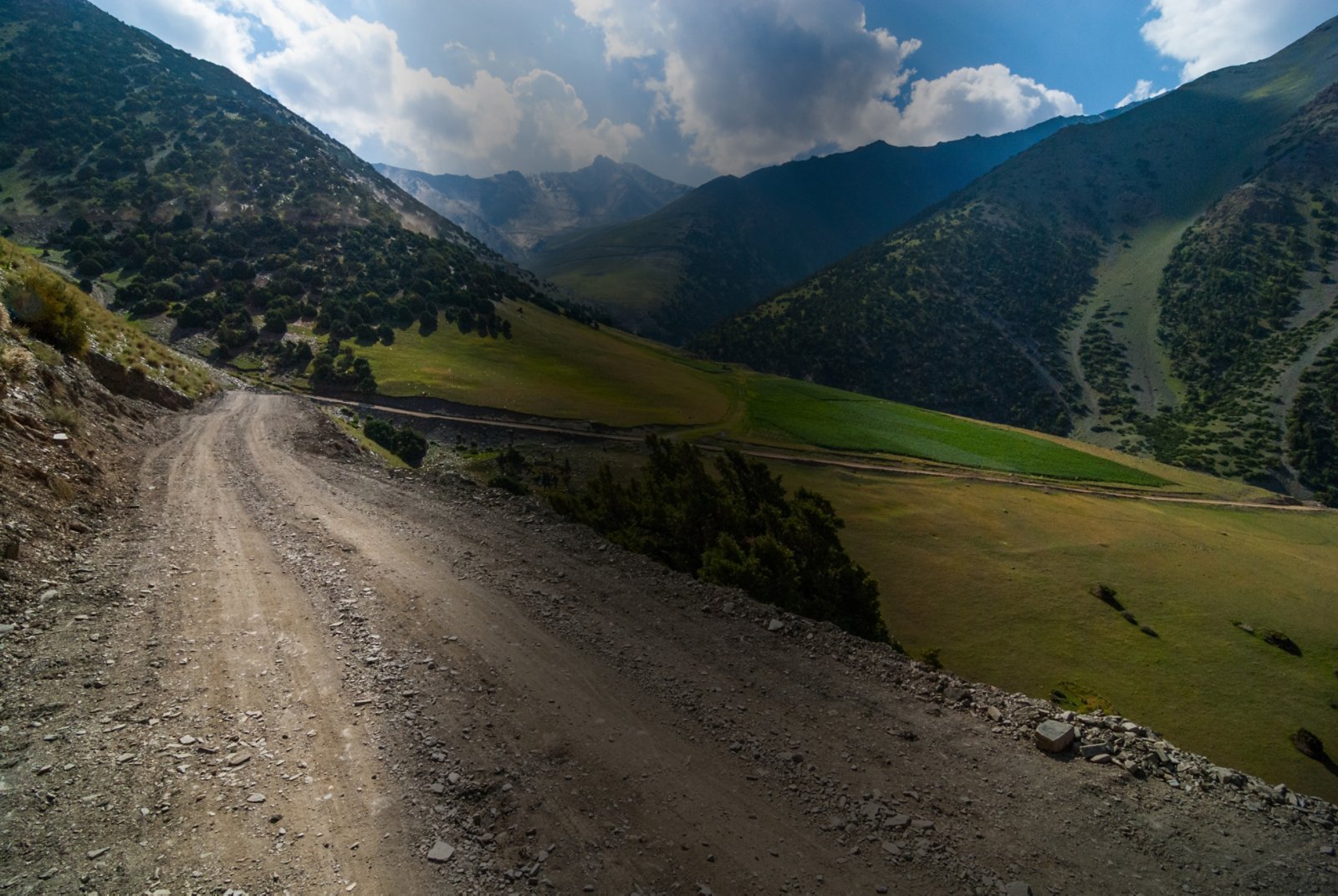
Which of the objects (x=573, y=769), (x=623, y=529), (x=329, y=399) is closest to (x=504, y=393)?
(x=329, y=399)

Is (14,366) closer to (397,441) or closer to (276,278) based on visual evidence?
(397,441)

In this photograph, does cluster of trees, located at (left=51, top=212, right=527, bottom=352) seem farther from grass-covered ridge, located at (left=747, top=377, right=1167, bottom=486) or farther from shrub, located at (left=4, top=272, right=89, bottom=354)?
grass-covered ridge, located at (left=747, top=377, right=1167, bottom=486)

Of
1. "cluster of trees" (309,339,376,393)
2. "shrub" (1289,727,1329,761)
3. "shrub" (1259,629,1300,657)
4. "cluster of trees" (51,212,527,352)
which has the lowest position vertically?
"shrub" (1289,727,1329,761)

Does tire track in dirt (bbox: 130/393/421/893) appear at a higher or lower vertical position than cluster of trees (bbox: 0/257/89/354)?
lower

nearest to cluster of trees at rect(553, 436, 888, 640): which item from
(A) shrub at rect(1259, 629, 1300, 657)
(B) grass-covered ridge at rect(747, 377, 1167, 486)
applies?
(A) shrub at rect(1259, 629, 1300, 657)

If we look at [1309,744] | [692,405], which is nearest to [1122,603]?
[1309,744]

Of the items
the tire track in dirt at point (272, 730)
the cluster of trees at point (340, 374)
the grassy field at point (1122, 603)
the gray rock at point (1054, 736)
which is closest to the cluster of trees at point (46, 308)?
the tire track in dirt at point (272, 730)

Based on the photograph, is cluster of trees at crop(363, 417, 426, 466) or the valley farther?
cluster of trees at crop(363, 417, 426, 466)
